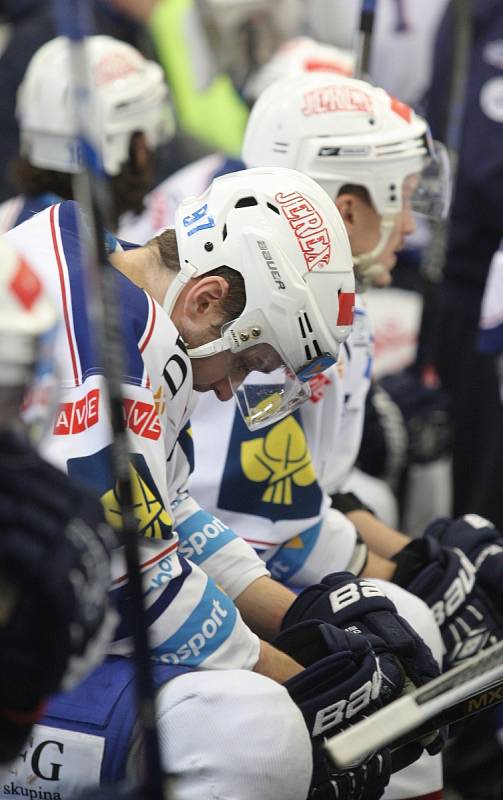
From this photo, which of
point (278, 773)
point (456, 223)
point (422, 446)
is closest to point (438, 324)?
point (456, 223)

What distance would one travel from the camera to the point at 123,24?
627cm

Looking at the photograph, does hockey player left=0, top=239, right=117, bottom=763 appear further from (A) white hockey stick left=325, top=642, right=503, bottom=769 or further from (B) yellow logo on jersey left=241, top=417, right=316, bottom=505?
(B) yellow logo on jersey left=241, top=417, right=316, bottom=505

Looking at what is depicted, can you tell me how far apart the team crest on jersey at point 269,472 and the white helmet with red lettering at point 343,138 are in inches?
17.8

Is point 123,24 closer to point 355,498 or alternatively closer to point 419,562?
point 355,498

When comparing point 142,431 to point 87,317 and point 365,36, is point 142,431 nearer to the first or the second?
point 87,317

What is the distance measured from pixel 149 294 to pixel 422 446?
1946mm

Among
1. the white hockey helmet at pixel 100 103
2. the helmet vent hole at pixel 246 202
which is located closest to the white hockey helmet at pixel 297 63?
the white hockey helmet at pixel 100 103

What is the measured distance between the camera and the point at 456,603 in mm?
3262

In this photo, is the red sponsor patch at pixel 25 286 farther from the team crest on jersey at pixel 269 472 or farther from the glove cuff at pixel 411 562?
the glove cuff at pixel 411 562

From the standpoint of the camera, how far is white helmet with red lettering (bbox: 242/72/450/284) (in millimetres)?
3387

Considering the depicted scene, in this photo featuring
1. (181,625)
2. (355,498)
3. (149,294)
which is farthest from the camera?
(355,498)

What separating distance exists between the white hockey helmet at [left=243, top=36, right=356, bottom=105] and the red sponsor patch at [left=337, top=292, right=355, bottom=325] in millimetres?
2095

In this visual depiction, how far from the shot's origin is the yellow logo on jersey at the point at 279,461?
3.24 metres

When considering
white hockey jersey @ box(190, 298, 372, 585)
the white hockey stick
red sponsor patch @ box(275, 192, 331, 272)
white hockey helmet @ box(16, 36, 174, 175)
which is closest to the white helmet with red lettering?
white hockey jersey @ box(190, 298, 372, 585)
